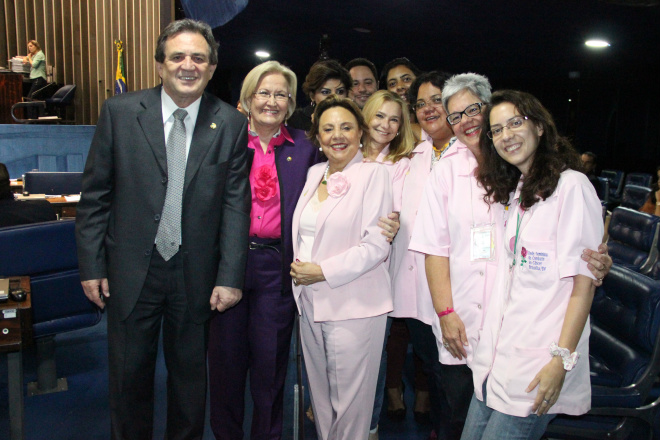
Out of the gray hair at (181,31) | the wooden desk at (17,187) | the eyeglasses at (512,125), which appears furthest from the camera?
the wooden desk at (17,187)

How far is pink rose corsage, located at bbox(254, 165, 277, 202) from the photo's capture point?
2094 mm

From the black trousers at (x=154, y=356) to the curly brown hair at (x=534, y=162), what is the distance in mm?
1135

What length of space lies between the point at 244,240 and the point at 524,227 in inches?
39.2

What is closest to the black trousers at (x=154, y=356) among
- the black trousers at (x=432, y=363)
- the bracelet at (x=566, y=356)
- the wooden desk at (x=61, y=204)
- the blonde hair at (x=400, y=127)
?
the black trousers at (x=432, y=363)

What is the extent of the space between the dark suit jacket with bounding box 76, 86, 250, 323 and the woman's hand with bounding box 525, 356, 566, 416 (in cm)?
108

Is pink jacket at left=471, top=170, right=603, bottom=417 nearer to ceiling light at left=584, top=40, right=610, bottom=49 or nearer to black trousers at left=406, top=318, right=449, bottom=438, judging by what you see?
black trousers at left=406, top=318, right=449, bottom=438

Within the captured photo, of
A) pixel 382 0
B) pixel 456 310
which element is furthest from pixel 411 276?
pixel 382 0

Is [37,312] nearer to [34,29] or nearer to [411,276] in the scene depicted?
[411,276]

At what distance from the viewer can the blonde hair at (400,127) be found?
2.23 m

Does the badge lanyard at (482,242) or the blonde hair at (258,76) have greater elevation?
the blonde hair at (258,76)

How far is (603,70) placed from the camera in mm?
10828

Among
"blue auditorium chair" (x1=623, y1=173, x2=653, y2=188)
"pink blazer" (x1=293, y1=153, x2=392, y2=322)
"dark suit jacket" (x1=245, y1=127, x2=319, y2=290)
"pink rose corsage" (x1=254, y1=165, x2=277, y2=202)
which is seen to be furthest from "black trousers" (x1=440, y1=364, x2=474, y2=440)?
"blue auditorium chair" (x1=623, y1=173, x2=653, y2=188)

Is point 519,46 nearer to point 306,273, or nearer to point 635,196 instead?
point 635,196

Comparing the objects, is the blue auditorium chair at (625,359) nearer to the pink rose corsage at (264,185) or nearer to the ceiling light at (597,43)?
the pink rose corsage at (264,185)
